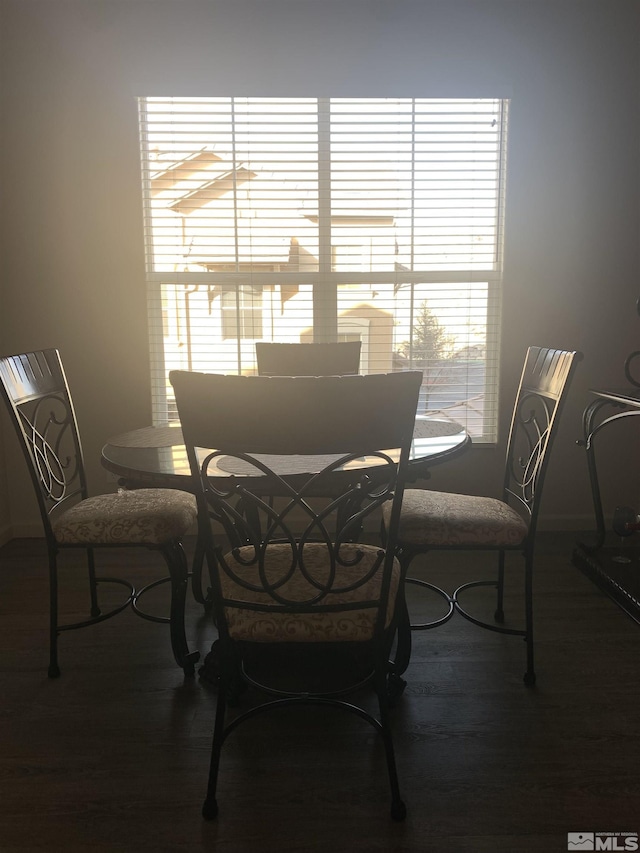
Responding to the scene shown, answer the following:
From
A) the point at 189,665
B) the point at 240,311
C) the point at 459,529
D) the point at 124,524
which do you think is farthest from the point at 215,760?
the point at 240,311

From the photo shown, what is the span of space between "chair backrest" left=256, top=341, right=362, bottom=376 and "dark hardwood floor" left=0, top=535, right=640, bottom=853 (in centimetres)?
110

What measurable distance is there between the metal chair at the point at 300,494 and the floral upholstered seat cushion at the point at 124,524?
27 cm

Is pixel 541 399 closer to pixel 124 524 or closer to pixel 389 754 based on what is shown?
pixel 389 754

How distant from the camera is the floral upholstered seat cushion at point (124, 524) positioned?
179cm

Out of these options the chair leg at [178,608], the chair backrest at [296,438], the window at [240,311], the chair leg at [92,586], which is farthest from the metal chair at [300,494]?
the window at [240,311]

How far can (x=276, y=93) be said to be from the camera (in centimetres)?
284

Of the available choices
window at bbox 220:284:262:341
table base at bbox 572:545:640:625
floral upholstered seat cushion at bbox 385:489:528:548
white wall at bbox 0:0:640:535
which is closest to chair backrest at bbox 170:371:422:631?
floral upholstered seat cushion at bbox 385:489:528:548

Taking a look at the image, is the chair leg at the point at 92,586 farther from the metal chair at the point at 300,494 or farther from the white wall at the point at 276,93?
the white wall at the point at 276,93

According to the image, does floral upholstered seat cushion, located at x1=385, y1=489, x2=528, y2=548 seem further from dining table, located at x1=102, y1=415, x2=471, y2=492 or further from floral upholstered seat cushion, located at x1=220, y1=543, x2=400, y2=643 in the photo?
floral upholstered seat cushion, located at x1=220, y1=543, x2=400, y2=643

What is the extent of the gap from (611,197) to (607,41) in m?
0.72

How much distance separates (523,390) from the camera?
2.11 m
